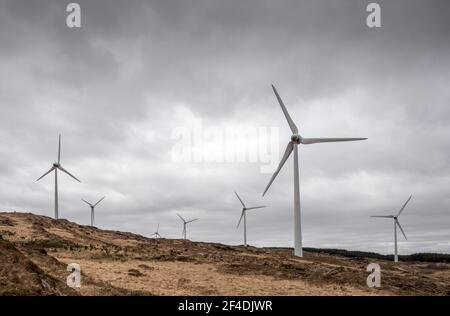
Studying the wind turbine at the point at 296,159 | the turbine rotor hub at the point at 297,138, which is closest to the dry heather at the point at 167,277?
the wind turbine at the point at 296,159

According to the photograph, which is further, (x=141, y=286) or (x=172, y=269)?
(x=172, y=269)

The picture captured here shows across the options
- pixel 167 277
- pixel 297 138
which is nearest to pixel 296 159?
pixel 297 138

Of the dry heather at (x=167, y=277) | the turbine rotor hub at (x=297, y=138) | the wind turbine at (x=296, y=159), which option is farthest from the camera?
the turbine rotor hub at (x=297, y=138)

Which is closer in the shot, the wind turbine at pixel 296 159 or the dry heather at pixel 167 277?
the dry heather at pixel 167 277

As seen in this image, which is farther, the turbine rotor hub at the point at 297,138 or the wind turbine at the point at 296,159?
the turbine rotor hub at the point at 297,138

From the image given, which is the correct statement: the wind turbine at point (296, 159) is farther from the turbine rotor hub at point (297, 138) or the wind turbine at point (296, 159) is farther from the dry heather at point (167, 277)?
the dry heather at point (167, 277)

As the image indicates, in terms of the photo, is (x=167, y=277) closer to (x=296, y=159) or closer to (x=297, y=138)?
(x=296, y=159)

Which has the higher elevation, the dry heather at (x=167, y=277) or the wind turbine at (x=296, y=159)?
the wind turbine at (x=296, y=159)

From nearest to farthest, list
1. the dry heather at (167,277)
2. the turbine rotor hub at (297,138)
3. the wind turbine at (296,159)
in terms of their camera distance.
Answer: the dry heather at (167,277) < the wind turbine at (296,159) < the turbine rotor hub at (297,138)

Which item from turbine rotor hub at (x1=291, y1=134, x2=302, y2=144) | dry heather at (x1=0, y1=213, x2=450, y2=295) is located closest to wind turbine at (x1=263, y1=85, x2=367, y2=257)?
turbine rotor hub at (x1=291, y1=134, x2=302, y2=144)
